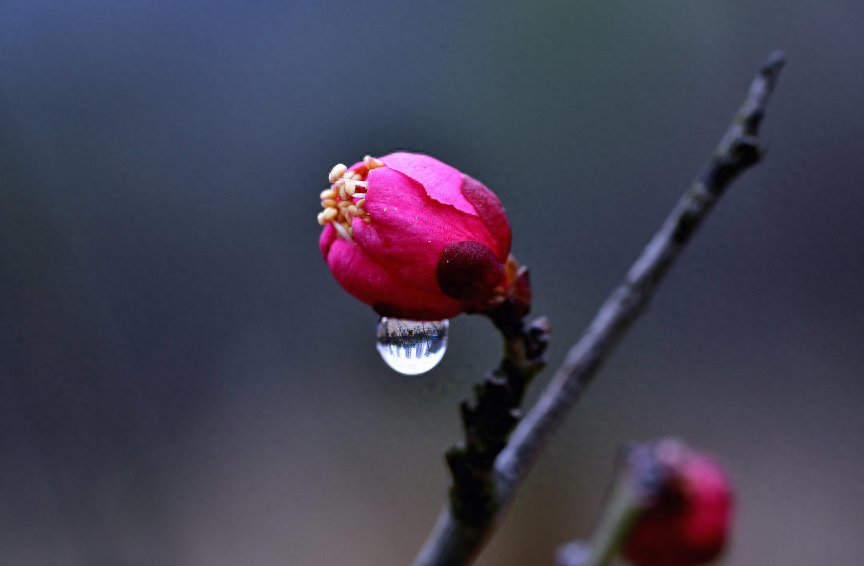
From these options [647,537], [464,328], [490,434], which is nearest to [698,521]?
[647,537]

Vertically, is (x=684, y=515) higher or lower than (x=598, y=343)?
lower

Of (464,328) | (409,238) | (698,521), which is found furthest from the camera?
(464,328)

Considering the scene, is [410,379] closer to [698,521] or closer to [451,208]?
[451,208]

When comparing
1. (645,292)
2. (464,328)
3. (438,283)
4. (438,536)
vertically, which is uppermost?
(464,328)

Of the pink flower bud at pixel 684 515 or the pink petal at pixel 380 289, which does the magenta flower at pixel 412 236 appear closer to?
the pink petal at pixel 380 289

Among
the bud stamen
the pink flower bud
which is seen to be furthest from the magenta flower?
the pink flower bud

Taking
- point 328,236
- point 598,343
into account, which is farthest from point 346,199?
point 598,343

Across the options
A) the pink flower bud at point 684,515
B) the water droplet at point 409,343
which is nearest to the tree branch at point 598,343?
the water droplet at point 409,343

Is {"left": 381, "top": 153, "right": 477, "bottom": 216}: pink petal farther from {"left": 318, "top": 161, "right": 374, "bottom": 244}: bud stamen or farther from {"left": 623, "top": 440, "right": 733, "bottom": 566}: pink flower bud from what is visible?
{"left": 623, "top": 440, "right": 733, "bottom": 566}: pink flower bud

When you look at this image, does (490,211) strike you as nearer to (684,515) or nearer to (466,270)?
(466,270)
